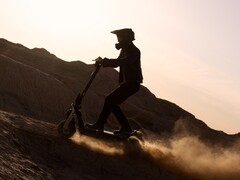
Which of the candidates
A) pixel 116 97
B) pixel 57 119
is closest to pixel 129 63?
Answer: pixel 116 97

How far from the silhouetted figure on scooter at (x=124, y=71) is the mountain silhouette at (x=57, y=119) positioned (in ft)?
2.15

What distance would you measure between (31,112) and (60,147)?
40.8ft

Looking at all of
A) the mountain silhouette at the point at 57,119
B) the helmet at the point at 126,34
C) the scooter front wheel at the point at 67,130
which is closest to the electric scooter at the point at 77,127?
the scooter front wheel at the point at 67,130

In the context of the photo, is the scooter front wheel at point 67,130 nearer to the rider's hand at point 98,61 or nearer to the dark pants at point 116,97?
the dark pants at point 116,97

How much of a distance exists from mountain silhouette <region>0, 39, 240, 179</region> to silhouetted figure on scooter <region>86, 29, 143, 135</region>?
0.65 metres

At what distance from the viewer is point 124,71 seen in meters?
9.61

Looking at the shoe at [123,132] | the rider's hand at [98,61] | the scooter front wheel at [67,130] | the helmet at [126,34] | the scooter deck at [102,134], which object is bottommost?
the scooter front wheel at [67,130]

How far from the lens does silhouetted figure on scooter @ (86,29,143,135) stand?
31.3ft

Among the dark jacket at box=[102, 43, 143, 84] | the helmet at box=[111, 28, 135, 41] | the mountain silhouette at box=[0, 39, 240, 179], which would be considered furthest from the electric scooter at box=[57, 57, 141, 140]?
the helmet at box=[111, 28, 135, 41]

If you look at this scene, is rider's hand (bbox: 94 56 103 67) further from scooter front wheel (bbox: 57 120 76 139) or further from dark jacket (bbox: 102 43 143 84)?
scooter front wheel (bbox: 57 120 76 139)

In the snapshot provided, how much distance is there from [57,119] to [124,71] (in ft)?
45.7

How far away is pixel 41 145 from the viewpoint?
8.70 metres

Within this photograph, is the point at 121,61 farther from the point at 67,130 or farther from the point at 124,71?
the point at 67,130

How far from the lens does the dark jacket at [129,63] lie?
952cm
